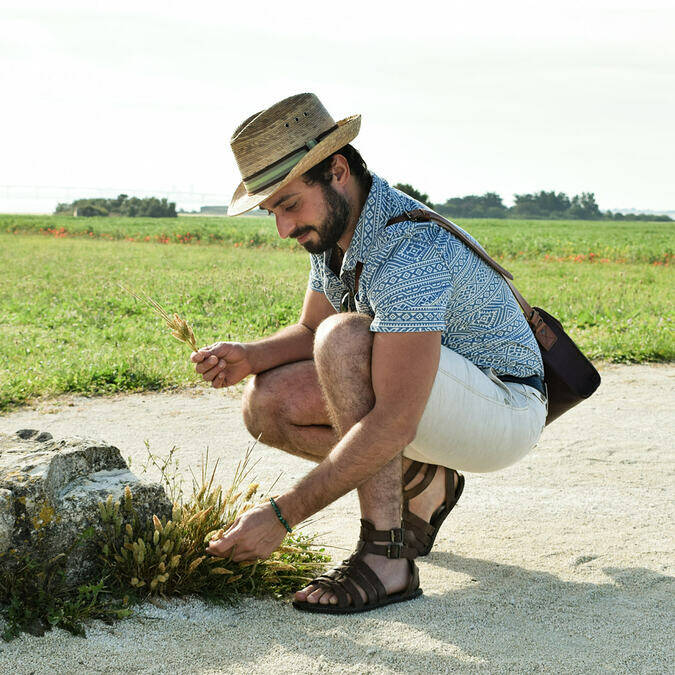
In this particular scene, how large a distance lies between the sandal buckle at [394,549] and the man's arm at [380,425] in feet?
1.04

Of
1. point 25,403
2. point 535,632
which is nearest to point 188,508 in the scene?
point 535,632

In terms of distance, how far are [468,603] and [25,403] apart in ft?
13.5

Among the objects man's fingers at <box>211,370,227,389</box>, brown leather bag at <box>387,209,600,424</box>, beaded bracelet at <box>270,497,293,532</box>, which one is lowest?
beaded bracelet at <box>270,497,293,532</box>

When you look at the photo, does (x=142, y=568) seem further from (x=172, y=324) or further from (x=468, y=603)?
(x=468, y=603)

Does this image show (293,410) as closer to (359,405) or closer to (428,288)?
(359,405)

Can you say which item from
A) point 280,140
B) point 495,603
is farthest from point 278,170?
point 495,603

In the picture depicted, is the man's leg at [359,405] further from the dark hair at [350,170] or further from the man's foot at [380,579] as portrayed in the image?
the dark hair at [350,170]

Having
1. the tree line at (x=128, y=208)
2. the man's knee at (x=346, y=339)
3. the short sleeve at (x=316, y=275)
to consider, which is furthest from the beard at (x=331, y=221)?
the tree line at (x=128, y=208)

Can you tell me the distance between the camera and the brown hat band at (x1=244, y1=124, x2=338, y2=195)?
305 cm

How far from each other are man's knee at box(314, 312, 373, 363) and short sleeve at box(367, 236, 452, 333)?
10cm

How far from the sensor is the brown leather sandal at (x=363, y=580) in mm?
2992

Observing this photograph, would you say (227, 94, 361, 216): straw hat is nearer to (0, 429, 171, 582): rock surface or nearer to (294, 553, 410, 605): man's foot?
(0, 429, 171, 582): rock surface

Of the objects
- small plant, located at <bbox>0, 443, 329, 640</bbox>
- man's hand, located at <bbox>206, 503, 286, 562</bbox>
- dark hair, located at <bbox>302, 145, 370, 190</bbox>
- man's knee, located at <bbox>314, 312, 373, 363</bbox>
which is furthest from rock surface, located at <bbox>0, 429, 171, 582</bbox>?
dark hair, located at <bbox>302, 145, 370, 190</bbox>

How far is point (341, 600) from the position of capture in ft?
9.77
